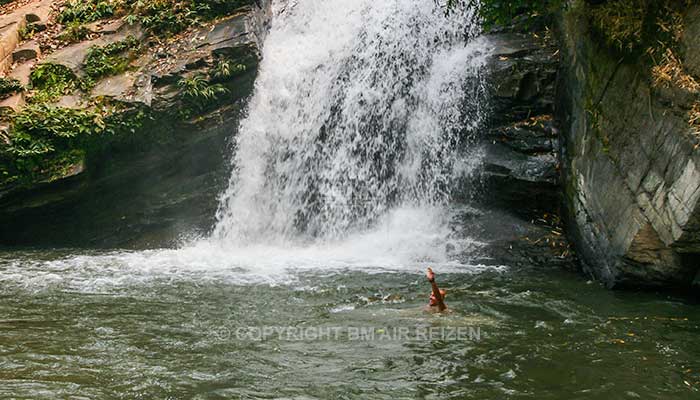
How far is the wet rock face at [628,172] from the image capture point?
297 inches

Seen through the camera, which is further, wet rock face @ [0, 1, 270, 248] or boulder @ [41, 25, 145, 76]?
boulder @ [41, 25, 145, 76]

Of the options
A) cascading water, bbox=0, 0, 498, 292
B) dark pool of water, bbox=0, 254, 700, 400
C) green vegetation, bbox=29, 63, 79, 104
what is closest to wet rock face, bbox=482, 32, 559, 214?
cascading water, bbox=0, 0, 498, 292

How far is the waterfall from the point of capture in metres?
12.4

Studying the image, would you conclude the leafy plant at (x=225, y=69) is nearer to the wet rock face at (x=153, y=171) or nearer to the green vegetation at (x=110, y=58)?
the wet rock face at (x=153, y=171)

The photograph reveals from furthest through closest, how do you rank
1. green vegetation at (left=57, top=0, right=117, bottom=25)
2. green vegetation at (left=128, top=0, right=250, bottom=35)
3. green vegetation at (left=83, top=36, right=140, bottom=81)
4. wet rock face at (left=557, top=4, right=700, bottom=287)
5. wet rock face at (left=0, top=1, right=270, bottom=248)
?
green vegetation at (left=57, top=0, right=117, bottom=25) < green vegetation at (left=128, top=0, right=250, bottom=35) < green vegetation at (left=83, top=36, right=140, bottom=81) < wet rock face at (left=0, top=1, right=270, bottom=248) < wet rock face at (left=557, top=4, right=700, bottom=287)

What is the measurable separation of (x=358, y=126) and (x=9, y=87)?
730 cm

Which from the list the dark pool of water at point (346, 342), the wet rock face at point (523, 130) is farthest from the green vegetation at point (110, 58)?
the wet rock face at point (523, 130)

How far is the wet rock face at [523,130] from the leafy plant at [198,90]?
5720 mm

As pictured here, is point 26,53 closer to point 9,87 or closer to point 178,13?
point 9,87

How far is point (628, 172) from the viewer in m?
8.58

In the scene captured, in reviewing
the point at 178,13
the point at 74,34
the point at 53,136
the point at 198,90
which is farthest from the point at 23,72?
the point at 198,90

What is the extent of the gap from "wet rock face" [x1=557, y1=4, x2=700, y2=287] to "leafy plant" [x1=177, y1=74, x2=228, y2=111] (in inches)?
281

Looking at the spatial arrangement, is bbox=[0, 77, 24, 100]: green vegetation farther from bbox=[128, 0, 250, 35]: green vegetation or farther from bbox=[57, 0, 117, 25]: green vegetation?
bbox=[128, 0, 250, 35]: green vegetation

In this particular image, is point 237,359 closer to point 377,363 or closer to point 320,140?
point 377,363
